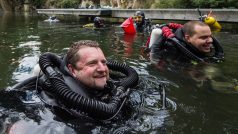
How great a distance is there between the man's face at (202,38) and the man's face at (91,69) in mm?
3129

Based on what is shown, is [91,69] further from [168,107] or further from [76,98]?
[168,107]

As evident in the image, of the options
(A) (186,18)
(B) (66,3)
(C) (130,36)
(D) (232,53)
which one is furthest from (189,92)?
(B) (66,3)

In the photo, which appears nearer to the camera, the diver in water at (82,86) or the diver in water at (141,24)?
the diver in water at (82,86)

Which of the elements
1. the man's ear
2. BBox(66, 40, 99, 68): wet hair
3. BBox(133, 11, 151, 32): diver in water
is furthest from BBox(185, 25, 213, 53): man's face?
BBox(133, 11, 151, 32): diver in water

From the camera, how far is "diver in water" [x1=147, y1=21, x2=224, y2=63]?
21.1ft

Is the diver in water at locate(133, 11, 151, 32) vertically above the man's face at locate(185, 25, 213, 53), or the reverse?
the man's face at locate(185, 25, 213, 53)

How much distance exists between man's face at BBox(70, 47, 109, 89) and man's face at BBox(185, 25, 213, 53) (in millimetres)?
3129

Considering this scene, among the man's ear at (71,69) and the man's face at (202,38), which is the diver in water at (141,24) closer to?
the man's face at (202,38)

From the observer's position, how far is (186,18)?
16031 millimetres

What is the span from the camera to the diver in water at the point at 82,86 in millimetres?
3418

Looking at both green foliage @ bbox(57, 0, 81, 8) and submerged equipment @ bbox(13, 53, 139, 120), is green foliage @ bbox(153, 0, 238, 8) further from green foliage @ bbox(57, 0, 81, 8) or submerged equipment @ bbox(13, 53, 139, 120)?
green foliage @ bbox(57, 0, 81, 8)

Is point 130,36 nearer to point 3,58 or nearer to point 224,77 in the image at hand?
point 3,58

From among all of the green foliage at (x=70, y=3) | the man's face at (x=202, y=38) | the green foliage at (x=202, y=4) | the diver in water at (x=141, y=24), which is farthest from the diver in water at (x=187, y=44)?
the green foliage at (x=70, y=3)

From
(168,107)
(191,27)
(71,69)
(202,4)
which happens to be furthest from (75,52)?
(202,4)
